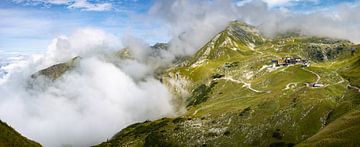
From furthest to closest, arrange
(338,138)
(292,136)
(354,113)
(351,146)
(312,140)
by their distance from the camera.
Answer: (292,136), (354,113), (312,140), (338,138), (351,146)

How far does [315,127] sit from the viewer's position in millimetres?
196500

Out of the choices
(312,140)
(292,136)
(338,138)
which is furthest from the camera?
(292,136)

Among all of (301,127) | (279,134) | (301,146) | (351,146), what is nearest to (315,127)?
(301,127)

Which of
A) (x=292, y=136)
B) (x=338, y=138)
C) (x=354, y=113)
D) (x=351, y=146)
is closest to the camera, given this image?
(x=351, y=146)

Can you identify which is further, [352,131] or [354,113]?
[354,113]

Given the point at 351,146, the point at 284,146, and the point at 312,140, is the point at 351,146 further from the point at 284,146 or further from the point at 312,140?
the point at 284,146

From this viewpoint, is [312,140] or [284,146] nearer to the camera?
[312,140]

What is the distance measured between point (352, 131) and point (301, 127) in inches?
1741

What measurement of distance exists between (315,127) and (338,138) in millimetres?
41997

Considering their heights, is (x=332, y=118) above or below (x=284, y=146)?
above

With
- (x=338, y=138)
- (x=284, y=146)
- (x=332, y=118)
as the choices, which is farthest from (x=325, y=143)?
(x=332, y=118)

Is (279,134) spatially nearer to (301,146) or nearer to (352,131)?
(301,146)

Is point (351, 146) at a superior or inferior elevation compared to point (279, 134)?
inferior

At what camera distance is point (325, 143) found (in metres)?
155
